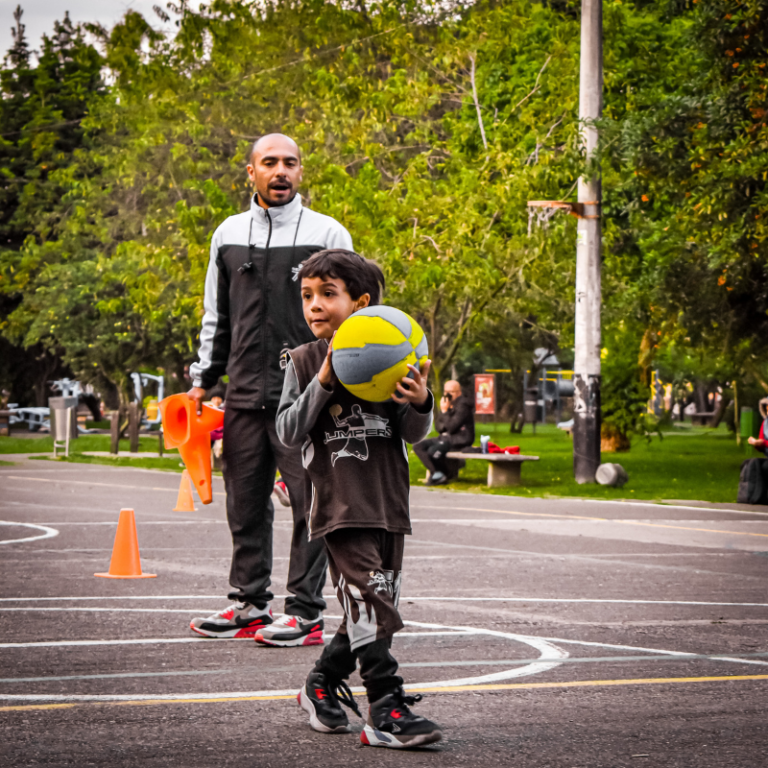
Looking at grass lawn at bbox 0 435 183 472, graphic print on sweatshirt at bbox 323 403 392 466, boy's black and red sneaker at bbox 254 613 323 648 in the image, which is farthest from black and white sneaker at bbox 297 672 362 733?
grass lawn at bbox 0 435 183 472

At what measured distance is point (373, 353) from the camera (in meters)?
4.53

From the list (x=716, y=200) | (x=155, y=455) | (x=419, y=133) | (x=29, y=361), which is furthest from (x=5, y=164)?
(x=716, y=200)

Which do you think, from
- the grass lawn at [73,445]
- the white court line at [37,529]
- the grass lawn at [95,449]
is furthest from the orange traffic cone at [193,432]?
the grass lawn at [73,445]

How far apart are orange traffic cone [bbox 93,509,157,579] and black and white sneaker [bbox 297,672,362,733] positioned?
4.57m

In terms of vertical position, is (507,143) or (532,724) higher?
(507,143)

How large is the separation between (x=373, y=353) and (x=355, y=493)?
1.63ft

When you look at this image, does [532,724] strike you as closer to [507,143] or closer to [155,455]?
[507,143]

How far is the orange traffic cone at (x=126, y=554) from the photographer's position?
9.25 meters

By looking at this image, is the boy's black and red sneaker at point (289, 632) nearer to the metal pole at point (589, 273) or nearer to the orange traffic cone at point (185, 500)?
the orange traffic cone at point (185, 500)

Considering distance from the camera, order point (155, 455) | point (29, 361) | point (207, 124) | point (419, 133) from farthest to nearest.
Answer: point (29, 361)
point (155, 455)
point (207, 124)
point (419, 133)

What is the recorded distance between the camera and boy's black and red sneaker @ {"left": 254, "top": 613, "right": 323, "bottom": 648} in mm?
6469

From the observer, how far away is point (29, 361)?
183 ft

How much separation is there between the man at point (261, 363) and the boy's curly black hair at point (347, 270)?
1.74m

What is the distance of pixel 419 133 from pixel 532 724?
20.6m
